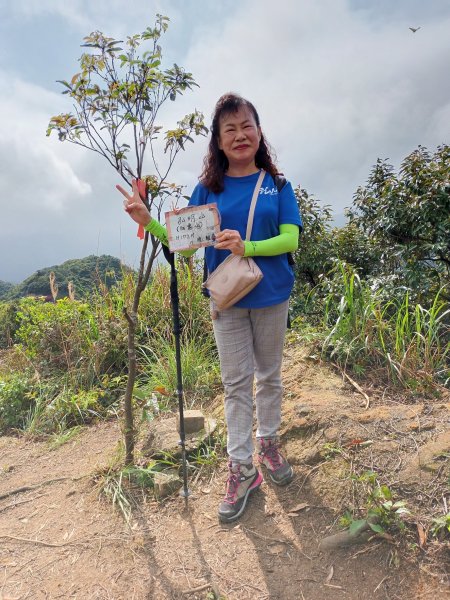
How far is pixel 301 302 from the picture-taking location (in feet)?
16.0

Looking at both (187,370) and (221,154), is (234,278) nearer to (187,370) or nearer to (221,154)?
(221,154)

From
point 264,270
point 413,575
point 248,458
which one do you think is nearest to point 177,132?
point 264,270

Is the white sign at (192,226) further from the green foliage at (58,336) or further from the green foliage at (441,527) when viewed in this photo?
the green foliage at (58,336)

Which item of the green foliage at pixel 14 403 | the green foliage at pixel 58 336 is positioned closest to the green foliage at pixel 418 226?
the green foliage at pixel 58 336

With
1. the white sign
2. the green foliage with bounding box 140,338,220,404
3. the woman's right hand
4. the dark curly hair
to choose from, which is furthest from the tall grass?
the woman's right hand

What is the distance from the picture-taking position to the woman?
195 centimetres

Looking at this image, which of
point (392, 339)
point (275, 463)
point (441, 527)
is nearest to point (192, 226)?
point (275, 463)

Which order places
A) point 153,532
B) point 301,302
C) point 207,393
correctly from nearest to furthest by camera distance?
point 153,532
point 207,393
point 301,302

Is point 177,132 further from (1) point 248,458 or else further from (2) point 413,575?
(2) point 413,575

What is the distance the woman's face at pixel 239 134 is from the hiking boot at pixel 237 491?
5.22 feet

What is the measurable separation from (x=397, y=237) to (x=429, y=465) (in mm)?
2763

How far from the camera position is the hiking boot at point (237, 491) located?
83.2 inches

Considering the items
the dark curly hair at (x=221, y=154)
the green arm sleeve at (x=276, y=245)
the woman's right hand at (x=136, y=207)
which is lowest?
the green arm sleeve at (x=276, y=245)

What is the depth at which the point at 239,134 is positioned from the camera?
195 centimetres
